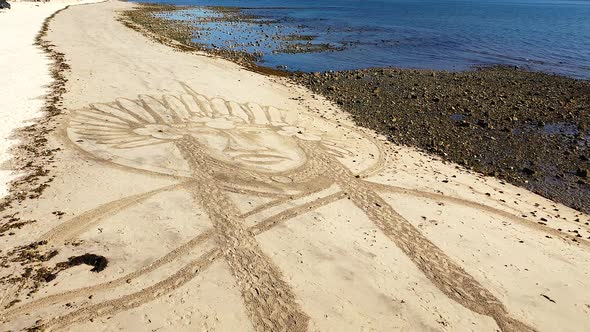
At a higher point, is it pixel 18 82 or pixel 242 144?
pixel 18 82

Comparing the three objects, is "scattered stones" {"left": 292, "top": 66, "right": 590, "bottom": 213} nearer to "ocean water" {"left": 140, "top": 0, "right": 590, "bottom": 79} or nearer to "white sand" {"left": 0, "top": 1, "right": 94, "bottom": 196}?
"ocean water" {"left": 140, "top": 0, "right": 590, "bottom": 79}

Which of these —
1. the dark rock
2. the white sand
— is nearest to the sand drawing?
the dark rock

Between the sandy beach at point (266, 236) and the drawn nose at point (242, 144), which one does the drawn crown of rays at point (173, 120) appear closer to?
the sandy beach at point (266, 236)

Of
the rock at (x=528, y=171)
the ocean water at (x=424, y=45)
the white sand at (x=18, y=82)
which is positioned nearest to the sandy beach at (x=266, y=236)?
the white sand at (x=18, y=82)

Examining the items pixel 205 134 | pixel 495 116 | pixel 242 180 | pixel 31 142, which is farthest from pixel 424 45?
pixel 31 142

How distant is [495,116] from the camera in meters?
21.6

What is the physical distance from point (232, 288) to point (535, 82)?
101 feet

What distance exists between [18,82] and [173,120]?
1107 cm

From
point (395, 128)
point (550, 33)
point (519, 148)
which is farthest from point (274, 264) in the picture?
point (550, 33)

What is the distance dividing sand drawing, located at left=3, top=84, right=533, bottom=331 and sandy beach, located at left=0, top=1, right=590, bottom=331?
55 mm

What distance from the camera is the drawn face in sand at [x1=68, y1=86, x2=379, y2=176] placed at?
15.1m

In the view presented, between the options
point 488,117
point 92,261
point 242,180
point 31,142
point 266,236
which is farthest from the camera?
point 488,117

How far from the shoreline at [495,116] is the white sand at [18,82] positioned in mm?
14876

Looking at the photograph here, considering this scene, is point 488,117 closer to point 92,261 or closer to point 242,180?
point 242,180
